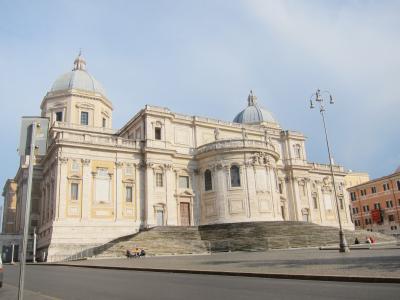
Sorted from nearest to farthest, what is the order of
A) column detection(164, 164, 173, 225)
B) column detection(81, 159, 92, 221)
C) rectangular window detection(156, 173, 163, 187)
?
1. column detection(81, 159, 92, 221)
2. column detection(164, 164, 173, 225)
3. rectangular window detection(156, 173, 163, 187)

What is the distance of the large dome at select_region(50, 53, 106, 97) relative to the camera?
5396cm

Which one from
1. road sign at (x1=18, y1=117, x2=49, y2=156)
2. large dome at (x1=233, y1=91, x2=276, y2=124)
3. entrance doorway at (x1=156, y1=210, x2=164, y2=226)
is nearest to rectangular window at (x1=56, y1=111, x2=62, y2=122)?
entrance doorway at (x1=156, y1=210, x2=164, y2=226)

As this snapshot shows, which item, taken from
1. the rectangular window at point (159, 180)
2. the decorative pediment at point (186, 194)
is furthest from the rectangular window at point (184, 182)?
the rectangular window at point (159, 180)

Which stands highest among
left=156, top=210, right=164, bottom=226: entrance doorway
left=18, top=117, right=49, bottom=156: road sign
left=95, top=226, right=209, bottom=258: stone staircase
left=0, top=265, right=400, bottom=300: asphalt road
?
left=156, top=210, right=164, bottom=226: entrance doorway

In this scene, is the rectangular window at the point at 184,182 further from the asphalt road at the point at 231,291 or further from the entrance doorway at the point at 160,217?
the asphalt road at the point at 231,291

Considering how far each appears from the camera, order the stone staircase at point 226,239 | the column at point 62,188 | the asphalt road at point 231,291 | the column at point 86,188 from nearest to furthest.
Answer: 1. the asphalt road at point 231,291
2. the stone staircase at point 226,239
3. the column at point 62,188
4. the column at point 86,188

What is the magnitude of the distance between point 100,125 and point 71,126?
4.30 metres

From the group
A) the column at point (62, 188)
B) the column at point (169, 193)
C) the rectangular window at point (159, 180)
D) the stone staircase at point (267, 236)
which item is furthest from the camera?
the rectangular window at point (159, 180)

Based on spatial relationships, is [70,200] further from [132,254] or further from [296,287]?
[296,287]

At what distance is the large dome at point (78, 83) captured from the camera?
177ft

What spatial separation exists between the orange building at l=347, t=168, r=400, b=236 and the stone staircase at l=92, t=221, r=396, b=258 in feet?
94.7

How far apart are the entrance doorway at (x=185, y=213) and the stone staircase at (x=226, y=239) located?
5.76m

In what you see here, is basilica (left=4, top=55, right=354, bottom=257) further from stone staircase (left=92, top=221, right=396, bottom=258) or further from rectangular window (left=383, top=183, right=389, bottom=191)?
rectangular window (left=383, top=183, right=389, bottom=191)

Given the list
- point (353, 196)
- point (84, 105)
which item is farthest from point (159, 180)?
point (353, 196)
